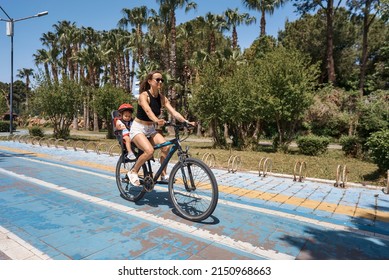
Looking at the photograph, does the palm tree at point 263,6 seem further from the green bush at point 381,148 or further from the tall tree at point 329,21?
the green bush at point 381,148

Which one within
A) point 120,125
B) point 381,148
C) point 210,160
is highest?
point 120,125

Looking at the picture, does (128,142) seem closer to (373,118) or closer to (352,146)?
(373,118)

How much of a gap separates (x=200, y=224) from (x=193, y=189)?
0.51 metres

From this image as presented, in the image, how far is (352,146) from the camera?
14.7 meters

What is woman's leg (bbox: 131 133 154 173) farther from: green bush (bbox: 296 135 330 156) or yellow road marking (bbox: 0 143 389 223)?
green bush (bbox: 296 135 330 156)

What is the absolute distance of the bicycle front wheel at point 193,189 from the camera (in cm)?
377

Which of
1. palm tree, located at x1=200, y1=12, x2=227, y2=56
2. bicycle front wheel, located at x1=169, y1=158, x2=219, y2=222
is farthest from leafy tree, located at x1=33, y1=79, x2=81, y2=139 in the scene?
bicycle front wheel, located at x1=169, y1=158, x2=219, y2=222

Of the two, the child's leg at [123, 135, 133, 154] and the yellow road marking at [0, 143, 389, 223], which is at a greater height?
the child's leg at [123, 135, 133, 154]

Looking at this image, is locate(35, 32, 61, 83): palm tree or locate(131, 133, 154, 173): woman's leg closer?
locate(131, 133, 154, 173): woman's leg

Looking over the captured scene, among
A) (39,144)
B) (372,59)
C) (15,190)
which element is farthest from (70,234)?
(372,59)

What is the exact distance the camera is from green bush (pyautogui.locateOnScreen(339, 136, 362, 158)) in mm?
14273

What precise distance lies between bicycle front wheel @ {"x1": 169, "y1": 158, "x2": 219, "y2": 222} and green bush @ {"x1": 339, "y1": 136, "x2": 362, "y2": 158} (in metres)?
13.0

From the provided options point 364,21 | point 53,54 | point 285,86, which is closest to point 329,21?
point 364,21

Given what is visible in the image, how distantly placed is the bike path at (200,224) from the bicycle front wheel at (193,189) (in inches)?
7.9
